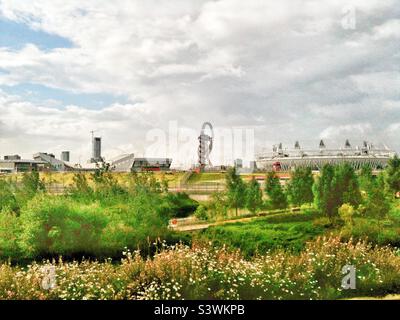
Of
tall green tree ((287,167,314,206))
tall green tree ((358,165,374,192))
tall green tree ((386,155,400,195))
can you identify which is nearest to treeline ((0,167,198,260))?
tall green tree ((287,167,314,206))

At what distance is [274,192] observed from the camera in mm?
9016

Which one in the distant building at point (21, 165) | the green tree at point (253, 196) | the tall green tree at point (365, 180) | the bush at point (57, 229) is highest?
the distant building at point (21, 165)

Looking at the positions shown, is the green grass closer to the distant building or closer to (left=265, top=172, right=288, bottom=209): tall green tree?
(left=265, top=172, right=288, bottom=209): tall green tree

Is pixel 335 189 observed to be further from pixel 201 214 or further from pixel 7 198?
pixel 7 198

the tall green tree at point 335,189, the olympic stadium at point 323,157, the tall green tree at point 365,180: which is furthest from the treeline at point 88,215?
the tall green tree at point 365,180

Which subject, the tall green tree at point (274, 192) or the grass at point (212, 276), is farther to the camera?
the tall green tree at point (274, 192)

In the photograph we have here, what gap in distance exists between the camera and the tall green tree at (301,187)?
8.89 meters

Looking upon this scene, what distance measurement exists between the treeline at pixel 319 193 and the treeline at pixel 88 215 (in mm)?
807

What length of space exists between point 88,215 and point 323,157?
14.6 feet

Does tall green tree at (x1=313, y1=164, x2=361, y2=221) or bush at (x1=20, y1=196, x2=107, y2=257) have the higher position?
tall green tree at (x1=313, y1=164, x2=361, y2=221)

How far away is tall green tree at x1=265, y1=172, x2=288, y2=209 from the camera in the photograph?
895 cm

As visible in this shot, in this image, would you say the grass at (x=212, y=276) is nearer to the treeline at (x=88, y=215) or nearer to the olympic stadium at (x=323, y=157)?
the treeline at (x=88, y=215)
